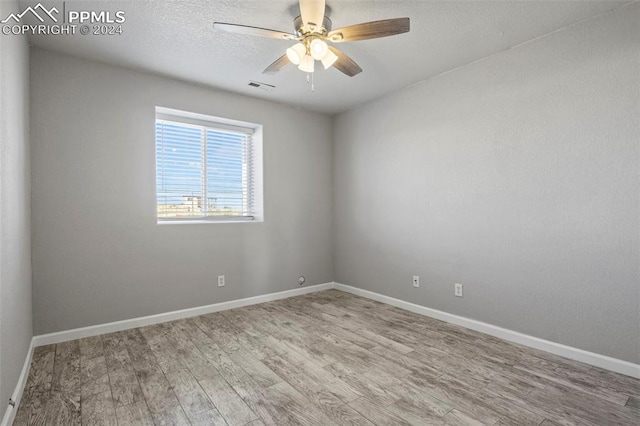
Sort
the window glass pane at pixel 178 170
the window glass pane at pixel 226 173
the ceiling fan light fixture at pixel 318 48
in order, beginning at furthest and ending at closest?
1. the window glass pane at pixel 226 173
2. the window glass pane at pixel 178 170
3. the ceiling fan light fixture at pixel 318 48

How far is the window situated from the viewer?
348 cm

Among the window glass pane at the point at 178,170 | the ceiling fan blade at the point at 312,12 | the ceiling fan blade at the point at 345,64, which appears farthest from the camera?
the window glass pane at the point at 178,170

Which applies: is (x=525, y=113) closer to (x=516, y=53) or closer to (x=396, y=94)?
(x=516, y=53)

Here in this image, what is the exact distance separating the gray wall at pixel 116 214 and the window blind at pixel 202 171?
21 cm

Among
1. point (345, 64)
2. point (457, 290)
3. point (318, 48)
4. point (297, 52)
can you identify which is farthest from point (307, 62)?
point (457, 290)

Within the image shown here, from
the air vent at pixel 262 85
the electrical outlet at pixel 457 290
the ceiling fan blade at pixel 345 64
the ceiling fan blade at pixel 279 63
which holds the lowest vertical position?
the electrical outlet at pixel 457 290

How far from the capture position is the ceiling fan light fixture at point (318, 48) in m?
2.05

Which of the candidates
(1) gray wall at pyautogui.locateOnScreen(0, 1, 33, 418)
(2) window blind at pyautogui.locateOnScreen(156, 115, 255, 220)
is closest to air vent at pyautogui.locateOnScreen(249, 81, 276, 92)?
(2) window blind at pyautogui.locateOnScreen(156, 115, 255, 220)

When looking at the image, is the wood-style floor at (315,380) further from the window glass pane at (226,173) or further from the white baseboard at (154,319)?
the window glass pane at (226,173)

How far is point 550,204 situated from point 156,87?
12.5 feet

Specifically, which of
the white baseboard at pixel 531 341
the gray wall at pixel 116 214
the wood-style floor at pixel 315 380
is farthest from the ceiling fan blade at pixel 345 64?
the white baseboard at pixel 531 341

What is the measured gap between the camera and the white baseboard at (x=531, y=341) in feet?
7.30

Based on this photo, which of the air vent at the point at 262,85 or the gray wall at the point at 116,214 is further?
the air vent at the point at 262,85

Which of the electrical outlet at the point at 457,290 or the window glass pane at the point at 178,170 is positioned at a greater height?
the window glass pane at the point at 178,170
